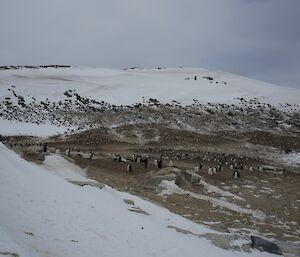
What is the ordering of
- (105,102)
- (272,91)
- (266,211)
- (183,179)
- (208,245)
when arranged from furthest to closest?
1. (272,91)
2. (105,102)
3. (183,179)
4. (266,211)
5. (208,245)

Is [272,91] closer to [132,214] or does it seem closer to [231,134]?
[231,134]

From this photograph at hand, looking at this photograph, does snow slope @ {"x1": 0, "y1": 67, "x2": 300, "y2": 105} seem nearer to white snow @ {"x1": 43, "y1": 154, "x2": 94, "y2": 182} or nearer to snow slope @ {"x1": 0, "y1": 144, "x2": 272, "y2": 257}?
white snow @ {"x1": 43, "y1": 154, "x2": 94, "y2": 182}

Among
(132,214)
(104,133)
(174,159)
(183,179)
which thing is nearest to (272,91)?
(104,133)

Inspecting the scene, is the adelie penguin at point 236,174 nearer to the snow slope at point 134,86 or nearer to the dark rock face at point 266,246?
the dark rock face at point 266,246

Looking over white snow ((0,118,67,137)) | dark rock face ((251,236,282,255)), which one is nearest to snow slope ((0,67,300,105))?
white snow ((0,118,67,137))

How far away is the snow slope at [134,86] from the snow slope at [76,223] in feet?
197

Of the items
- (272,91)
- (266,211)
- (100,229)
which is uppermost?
(272,91)

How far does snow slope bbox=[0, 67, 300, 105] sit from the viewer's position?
273 ft

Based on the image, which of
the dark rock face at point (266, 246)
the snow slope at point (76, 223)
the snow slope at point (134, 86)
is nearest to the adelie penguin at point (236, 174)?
the snow slope at point (76, 223)

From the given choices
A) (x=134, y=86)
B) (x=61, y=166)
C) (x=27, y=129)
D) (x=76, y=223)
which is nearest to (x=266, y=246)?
(x=76, y=223)

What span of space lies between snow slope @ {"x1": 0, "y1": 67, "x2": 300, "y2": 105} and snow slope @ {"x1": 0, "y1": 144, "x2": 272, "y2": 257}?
197 feet

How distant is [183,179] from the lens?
30344mm

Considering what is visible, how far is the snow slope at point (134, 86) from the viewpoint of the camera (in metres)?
83.3

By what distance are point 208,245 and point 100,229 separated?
4936 millimetres
